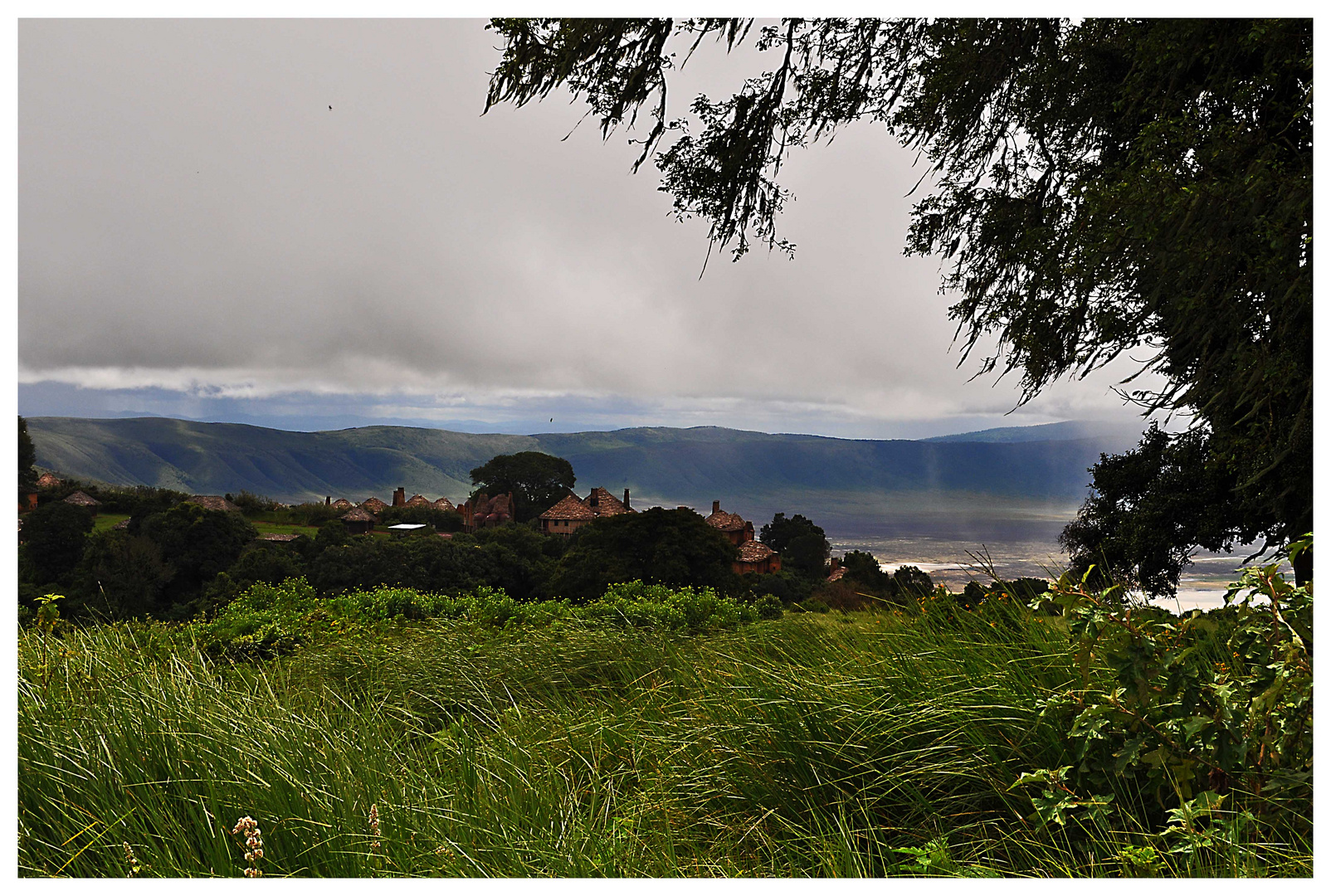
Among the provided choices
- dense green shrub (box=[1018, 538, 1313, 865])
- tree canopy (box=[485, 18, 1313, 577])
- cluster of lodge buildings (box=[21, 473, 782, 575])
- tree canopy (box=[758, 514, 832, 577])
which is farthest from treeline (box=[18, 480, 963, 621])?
dense green shrub (box=[1018, 538, 1313, 865])

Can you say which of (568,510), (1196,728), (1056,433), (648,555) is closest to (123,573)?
(568,510)

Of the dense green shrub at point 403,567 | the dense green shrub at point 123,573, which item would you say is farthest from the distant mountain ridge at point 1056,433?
the dense green shrub at point 123,573

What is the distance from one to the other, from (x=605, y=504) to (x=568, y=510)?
416mm

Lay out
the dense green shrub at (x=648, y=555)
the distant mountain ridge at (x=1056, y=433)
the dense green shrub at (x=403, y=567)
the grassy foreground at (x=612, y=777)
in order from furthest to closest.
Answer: the dense green shrub at (x=403, y=567)
the dense green shrub at (x=648, y=555)
the distant mountain ridge at (x=1056, y=433)
the grassy foreground at (x=612, y=777)

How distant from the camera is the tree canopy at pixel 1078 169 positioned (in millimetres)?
3688

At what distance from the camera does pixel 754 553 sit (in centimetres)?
756

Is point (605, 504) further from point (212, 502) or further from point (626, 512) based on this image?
point (212, 502)

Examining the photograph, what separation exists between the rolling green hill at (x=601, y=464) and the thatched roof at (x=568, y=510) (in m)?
0.23

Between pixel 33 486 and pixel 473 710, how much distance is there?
642 centimetres

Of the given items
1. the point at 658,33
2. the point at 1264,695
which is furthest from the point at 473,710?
the point at 658,33

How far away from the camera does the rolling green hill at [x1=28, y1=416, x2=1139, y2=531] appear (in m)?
7.46

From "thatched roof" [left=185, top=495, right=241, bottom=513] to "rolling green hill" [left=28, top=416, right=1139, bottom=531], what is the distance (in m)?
0.09

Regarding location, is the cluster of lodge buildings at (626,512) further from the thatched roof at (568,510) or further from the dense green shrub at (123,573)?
the dense green shrub at (123,573)
